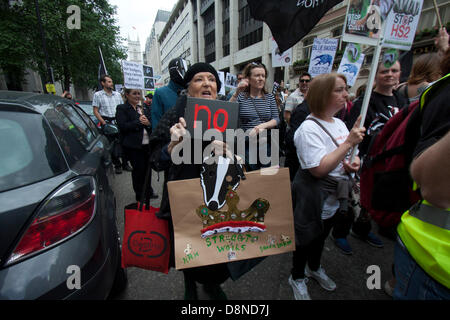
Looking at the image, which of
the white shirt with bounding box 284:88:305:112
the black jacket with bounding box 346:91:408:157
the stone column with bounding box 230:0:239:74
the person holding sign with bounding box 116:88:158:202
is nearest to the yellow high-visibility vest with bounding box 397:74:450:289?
the black jacket with bounding box 346:91:408:157

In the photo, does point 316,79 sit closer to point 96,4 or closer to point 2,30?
point 2,30

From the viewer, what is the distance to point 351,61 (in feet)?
12.9

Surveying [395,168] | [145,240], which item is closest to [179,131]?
[145,240]

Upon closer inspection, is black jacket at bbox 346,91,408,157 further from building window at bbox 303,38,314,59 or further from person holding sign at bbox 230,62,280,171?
building window at bbox 303,38,314,59

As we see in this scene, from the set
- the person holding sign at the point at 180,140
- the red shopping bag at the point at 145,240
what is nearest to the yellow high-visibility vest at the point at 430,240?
the person holding sign at the point at 180,140

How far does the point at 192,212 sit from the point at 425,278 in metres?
1.01

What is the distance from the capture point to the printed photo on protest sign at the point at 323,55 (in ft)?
14.9

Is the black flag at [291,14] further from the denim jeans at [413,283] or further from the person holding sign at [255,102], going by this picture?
the denim jeans at [413,283]

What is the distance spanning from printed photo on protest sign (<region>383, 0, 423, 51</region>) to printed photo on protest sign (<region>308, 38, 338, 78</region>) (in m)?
2.51

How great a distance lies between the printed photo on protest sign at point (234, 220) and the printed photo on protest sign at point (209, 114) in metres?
0.25
